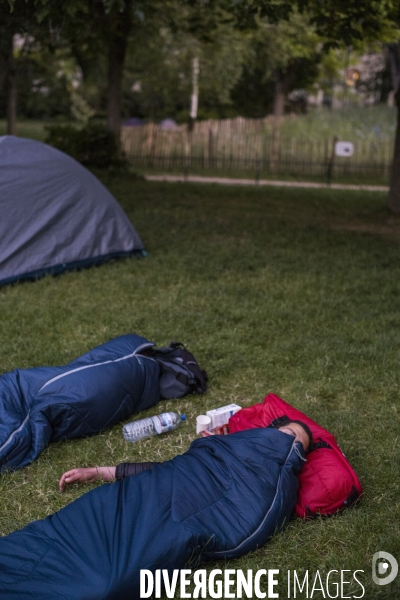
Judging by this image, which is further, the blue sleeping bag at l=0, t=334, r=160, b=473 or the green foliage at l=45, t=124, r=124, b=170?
the green foliage at l=45, t=124, r=124, b=170

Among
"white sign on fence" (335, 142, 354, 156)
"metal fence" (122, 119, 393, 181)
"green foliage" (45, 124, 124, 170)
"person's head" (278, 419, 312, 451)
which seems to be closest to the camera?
"person's head" (278, 419, 312, 451)

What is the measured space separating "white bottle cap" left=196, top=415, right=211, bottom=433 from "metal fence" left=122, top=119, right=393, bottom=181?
16.0 meters

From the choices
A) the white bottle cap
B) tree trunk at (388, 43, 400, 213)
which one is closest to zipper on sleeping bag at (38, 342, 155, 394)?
the white bottle cap

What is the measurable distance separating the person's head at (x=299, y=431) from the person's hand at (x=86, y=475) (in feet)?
3.10

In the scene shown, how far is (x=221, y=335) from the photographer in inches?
222

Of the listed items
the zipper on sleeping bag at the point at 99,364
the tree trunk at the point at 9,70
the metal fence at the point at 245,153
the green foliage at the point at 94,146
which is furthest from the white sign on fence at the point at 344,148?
the zipper on sleeping bag at the point at 99,364

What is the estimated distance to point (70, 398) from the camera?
3887 millimetres

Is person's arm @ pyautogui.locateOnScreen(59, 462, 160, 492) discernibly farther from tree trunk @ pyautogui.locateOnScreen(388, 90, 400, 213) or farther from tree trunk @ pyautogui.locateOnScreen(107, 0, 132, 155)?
tree trunk @ pyautogui.locateOnScreen(107, 0, 132, 155)

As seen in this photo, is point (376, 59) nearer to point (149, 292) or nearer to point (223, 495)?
point (149, 292)

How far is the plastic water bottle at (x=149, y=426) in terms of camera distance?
405 cm

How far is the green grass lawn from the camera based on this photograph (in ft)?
10.6

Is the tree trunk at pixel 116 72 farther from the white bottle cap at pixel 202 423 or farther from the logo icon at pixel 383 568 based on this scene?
the logo icon at pixel 383 568

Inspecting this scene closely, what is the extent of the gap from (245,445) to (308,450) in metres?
0.41

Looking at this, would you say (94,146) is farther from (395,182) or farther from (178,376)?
(178,376)
